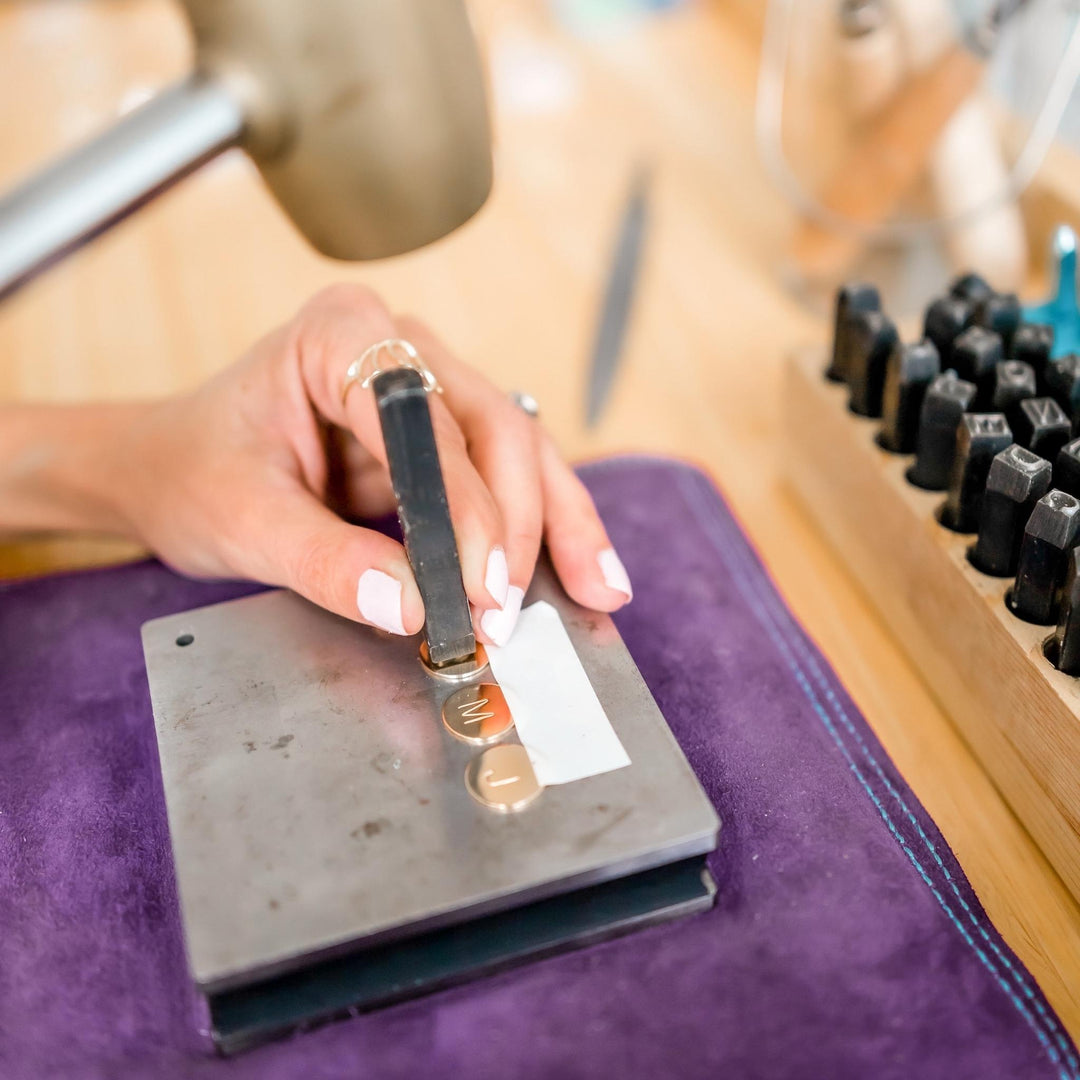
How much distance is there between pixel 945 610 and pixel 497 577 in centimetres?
20

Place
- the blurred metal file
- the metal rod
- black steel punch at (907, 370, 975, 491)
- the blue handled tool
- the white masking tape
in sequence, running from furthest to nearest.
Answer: the blurred metal file, the blue handled tool, black steel punch at (907, 370, 975, 491), the white masking tape, the metal rod

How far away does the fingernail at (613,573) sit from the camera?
0.46m

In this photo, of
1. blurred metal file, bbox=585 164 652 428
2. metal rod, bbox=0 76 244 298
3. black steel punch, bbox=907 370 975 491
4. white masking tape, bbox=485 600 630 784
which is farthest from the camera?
blurred metal file, bbox=585 164 652 428

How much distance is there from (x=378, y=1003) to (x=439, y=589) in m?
0.14

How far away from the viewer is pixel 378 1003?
0.35 meters

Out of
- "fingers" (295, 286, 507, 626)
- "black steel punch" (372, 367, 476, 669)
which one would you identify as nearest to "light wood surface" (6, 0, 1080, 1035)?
"fingers" (295, 286, 507, 626)

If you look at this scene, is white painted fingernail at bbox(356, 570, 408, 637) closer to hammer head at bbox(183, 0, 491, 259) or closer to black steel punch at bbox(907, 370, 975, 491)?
hammer head at bbox(183, 0, 491, 259)

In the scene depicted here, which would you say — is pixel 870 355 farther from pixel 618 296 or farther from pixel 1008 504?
pixel 618 296

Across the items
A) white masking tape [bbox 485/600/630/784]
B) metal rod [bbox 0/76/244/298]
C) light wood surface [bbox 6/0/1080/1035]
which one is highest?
metal rod [bbox 0/76/244/298]

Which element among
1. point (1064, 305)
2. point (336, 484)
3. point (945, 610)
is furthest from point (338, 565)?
point (1064, 305)

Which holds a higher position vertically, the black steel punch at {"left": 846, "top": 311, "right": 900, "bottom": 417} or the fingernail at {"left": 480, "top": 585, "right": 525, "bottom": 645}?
the black steel punch at {"left": 846, "top": 311, "right": 900, "bottom": 417}

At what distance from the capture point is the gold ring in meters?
0.49

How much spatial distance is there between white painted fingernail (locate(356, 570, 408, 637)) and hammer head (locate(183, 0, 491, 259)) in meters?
0.12

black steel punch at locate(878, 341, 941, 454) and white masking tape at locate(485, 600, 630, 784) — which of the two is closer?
white masking tape at locate(485, 600, 630, 784)
